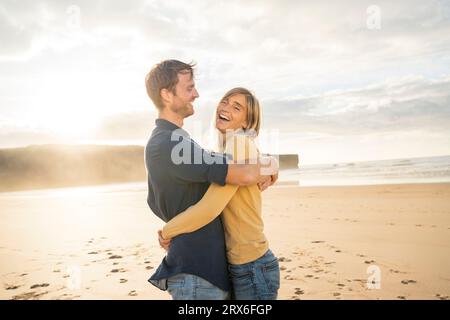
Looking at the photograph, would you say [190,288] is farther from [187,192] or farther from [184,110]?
[184,110]

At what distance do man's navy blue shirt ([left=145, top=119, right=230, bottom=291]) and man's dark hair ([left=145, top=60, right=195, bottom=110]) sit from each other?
0.81ft

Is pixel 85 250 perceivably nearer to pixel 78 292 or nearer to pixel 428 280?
pixel 78 292

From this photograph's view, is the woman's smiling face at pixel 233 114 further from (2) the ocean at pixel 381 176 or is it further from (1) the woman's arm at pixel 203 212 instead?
(2) the ocean at pixel 381 176

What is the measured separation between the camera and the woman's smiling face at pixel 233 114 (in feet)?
10.6

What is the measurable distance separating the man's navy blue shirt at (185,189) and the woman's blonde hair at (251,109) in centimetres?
69

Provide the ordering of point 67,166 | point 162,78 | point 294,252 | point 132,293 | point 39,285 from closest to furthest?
point 162,78, point 132,293, point 39,285, point 294,252, point 67,166

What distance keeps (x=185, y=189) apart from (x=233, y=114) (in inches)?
34.0

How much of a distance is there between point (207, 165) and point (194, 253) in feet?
1.94

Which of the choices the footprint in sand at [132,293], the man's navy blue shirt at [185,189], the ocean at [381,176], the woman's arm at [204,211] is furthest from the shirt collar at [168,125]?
the ocean at [381,176]

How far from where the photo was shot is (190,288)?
2580 mm

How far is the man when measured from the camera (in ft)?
8.32

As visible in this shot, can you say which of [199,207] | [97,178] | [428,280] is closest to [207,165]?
[199,207]

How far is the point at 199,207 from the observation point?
2539mm

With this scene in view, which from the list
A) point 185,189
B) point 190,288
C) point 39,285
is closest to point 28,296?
point 39,285
